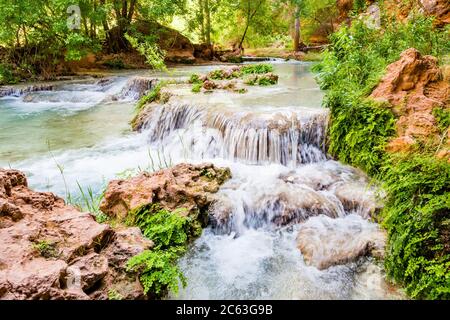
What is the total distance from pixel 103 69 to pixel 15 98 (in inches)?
259

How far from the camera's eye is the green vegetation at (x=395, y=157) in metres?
3.08

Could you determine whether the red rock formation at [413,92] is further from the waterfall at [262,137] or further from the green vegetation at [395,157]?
the waterfall at [262,137]

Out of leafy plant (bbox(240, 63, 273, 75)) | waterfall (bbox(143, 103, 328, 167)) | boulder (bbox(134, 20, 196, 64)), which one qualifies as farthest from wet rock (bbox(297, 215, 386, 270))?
boulder (bbox(134, 20, 196, 64))

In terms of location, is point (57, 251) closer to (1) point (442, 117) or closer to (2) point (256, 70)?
(1) point (442, 117)

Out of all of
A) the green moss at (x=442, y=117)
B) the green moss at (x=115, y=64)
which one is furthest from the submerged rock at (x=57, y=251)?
the green moss at (x=115, y=64)

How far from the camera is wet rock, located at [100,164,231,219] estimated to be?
4.13m

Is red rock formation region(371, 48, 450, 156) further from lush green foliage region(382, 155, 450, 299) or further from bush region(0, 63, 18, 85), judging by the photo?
bush region(0, 63, 18, 85)

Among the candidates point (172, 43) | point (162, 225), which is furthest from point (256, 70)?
point (172, 43)

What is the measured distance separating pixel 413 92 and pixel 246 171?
2.86m

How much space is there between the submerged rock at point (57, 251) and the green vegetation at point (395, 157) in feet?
7.96

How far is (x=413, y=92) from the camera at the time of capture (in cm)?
531
